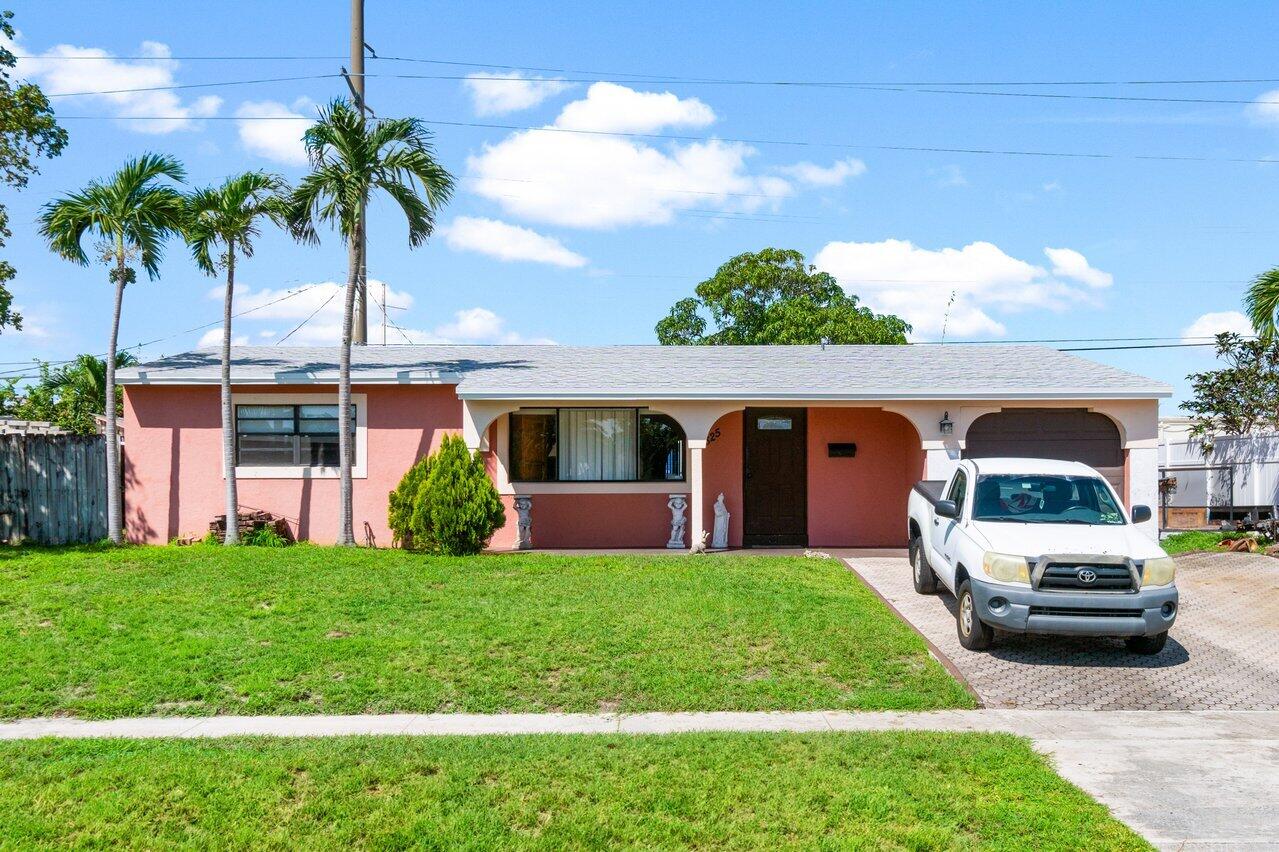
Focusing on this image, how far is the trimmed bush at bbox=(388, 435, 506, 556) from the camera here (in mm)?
13852

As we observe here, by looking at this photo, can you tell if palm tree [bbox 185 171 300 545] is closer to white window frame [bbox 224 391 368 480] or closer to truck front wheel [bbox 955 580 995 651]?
white window frame [bbox 224 391 368 480]

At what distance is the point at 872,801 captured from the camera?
548 cm

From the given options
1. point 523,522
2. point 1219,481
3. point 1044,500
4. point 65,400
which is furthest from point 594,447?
point 65,400

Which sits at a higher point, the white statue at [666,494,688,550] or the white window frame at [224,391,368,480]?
the white window frame at [224,391,368,480]

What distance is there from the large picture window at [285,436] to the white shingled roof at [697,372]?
2.31 ft

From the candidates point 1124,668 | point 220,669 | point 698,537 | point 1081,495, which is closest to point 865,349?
point 698,537

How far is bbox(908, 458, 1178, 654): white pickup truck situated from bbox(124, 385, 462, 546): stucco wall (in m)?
8.61

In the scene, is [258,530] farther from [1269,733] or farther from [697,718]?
[1269,733]

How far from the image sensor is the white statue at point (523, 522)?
15.2 meters

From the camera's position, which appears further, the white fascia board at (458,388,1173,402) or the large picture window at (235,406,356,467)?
the large picture window at (235,406,356,467)

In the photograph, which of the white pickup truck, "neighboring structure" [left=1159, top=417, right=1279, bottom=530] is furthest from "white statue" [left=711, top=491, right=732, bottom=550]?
"neighboring structure" [left=1159, top=417, right=1279, bottom=530]

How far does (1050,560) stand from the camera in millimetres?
8625

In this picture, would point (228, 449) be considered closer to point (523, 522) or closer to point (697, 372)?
point (523, 522)

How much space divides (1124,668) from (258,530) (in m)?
12.1
